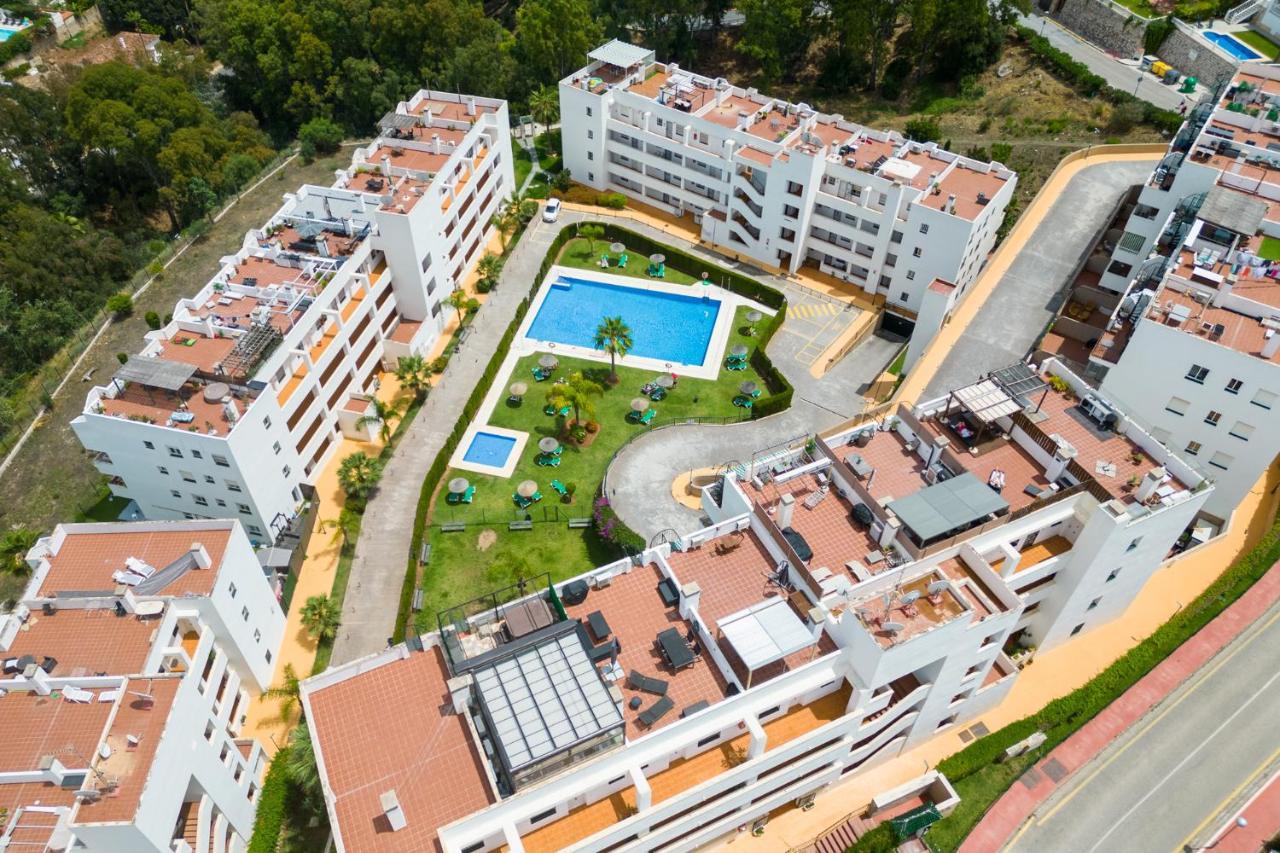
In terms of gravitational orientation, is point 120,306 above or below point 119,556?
below

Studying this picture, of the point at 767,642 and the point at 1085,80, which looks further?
the point at 1085,80

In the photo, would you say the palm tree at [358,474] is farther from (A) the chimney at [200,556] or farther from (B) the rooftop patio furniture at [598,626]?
(B) the rooftop patio furniture at [598,626]

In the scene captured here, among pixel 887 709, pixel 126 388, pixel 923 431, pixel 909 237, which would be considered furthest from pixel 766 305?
pixel 126 388

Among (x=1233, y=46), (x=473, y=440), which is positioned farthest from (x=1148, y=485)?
(x=1233, y=46)

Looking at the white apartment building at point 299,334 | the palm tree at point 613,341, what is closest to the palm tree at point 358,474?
the white apartment building at point 299,334

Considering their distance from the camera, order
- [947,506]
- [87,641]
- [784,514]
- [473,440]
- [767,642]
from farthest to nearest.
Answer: [473,440] → [784,514] → [87,641] → [947,506] → [767,642]

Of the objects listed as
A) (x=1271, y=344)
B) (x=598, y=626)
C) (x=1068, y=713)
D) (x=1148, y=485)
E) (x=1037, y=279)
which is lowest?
(x=1068, y=713)

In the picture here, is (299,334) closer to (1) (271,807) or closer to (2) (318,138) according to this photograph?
(1) (271,807)

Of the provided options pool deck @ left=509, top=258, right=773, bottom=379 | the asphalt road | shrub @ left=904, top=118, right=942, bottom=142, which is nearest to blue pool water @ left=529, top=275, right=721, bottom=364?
pool deck @ left=509, top=258, right=773, bottom=379
